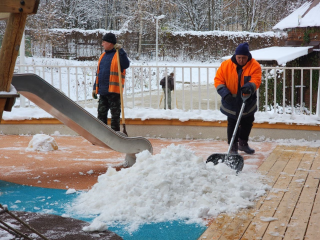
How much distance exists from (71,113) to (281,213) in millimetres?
2618

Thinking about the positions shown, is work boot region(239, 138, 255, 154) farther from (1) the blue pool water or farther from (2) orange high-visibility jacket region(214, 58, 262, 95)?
(1) the blue pool water

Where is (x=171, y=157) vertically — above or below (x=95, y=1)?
below

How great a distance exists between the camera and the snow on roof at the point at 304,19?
12.6 meters

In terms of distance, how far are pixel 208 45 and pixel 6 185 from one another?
2756 centimetres

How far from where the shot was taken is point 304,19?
12.9m

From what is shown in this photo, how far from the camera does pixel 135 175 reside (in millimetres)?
4262

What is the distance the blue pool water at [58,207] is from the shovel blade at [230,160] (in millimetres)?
1690

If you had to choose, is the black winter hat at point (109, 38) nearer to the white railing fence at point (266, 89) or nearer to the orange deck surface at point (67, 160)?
the white railing fence at point (266, 89)

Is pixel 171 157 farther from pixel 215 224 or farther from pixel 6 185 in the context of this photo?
pixel 6 185

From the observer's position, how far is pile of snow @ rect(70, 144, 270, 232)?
3.74 metres

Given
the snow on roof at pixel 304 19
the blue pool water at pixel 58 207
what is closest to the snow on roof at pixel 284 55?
the snow on roof at pixel 304 19

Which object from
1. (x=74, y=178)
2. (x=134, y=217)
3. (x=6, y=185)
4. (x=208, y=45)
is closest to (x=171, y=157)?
(x=134, y=217)

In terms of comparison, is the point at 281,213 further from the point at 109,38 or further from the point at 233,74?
the point at 109,38

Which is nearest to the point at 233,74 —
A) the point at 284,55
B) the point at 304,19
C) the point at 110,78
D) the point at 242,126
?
the point at 242,126
